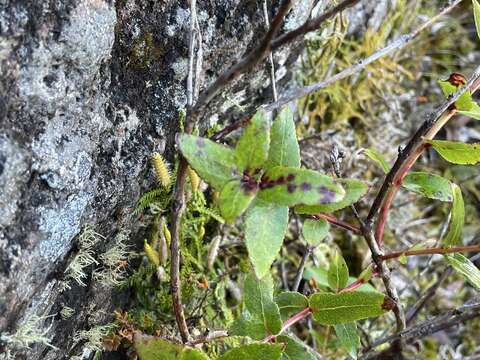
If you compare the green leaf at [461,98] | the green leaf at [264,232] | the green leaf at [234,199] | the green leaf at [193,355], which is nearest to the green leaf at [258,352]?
the green leaf at [193,355]

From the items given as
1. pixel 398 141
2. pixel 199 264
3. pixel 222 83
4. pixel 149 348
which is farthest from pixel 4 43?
pixel 398 141

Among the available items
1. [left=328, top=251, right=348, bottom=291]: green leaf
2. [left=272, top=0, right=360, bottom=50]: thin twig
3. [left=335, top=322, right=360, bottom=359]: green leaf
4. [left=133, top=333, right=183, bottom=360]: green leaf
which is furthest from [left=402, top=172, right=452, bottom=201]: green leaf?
[left=133, top=333, right=183, bottom=360]: green leaf

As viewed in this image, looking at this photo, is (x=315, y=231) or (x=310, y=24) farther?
(x=315, y=231)

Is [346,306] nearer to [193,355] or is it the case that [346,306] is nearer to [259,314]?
[259,314]

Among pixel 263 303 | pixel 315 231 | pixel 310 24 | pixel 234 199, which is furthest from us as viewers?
pixel 315 231

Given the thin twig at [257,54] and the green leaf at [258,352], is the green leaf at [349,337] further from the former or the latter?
the thin twig at [257,54]

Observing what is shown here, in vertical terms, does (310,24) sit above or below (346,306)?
above

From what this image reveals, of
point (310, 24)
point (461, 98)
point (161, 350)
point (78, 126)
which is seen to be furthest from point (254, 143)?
point (461, 98)

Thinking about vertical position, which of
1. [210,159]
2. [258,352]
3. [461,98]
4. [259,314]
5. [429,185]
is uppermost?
[461,98]
